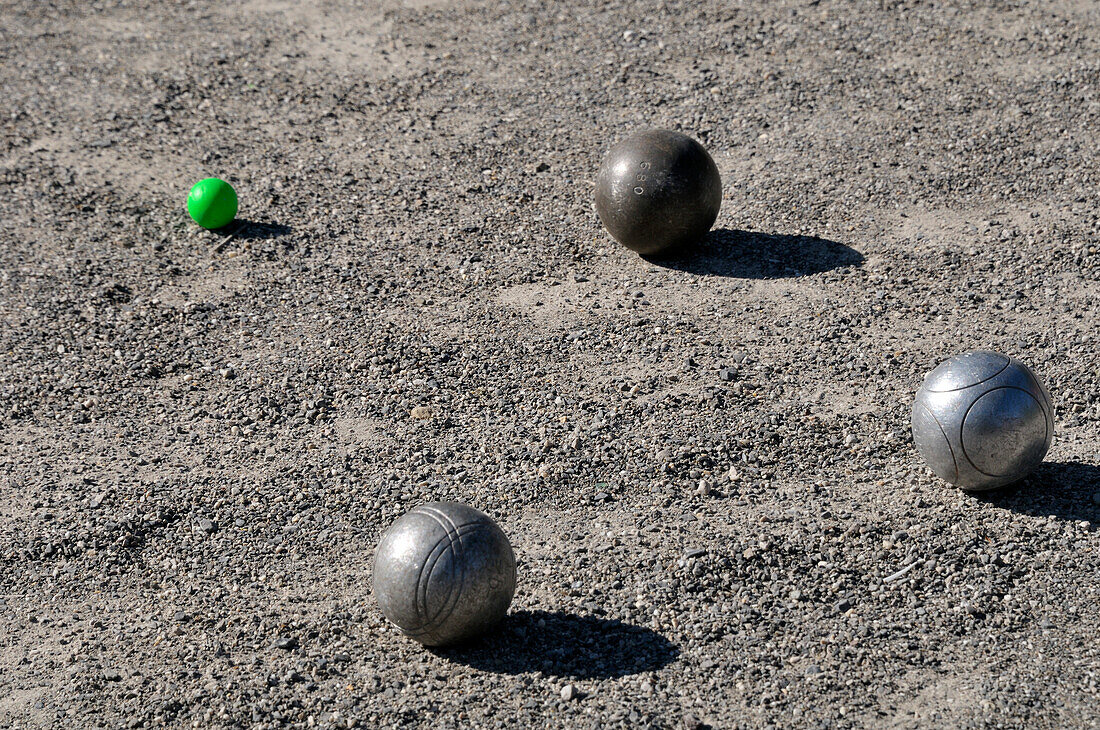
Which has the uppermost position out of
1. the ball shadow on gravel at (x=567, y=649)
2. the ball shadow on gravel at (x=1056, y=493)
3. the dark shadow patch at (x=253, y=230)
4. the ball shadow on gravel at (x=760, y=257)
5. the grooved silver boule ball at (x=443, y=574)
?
the grooved silver boule ball at (x=443, y=574)

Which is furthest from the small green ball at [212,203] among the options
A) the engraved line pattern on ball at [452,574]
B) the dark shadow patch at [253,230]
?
the engraved line pattern on ball at [452,574]

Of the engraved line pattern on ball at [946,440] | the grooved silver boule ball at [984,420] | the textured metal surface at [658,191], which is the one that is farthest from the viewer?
the textured metal surface at [658,191]

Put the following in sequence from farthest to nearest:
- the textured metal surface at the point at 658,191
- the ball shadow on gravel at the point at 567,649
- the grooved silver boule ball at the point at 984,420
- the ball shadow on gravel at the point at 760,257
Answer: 1. the ball shadow on gravel at the point at 760,257
2. the textured metal surface at the point at 658,191
3. the grooved silver boule ball at the point at 984,420
4. the ball shadow on gravel at the point at 567,649

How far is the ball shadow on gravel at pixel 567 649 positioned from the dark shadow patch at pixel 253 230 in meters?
5.36

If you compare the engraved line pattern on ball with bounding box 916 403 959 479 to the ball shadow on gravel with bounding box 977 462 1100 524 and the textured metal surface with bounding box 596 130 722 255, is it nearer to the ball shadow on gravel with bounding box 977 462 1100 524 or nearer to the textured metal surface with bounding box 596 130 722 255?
the ball shadow on gravel with bounding box 977 462 1100 524

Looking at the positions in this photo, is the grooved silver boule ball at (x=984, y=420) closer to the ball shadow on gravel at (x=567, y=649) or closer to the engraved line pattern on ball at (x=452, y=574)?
the ball shadow on gravel at (x=567, y=649)

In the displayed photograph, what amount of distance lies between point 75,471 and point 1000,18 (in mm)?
11120

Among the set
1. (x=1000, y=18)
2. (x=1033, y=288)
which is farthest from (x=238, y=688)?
(x=1000, y=18)

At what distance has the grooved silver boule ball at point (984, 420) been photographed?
256 inches

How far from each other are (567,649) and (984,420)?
271 cm

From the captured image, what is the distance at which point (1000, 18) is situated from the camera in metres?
13.2

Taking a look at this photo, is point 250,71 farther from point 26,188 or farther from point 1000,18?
point 1000,18

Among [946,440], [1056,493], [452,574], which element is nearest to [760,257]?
[946,440]

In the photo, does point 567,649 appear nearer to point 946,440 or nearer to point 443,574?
point 443,574
